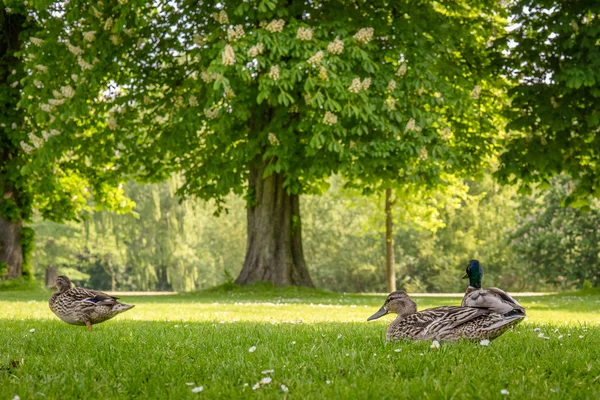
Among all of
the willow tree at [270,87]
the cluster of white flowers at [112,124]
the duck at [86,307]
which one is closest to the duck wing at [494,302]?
the duck at [86,307]

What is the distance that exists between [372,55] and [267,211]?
7.45m

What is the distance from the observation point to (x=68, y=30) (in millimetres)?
23031

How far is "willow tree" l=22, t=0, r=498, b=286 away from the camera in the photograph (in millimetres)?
16438

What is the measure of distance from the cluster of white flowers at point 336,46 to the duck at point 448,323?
10.4 m

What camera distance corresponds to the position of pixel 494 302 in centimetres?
616

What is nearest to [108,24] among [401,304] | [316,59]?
[316,59]

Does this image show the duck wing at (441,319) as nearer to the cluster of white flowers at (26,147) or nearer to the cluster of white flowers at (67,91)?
the cluster of white flowers at (67,91)

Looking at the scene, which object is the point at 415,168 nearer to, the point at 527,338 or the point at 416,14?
the point at 416,14

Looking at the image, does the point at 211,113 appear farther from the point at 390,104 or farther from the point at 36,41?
the point at 36,41

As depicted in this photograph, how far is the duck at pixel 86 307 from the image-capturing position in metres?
8.00

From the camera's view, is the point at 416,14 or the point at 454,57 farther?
the point at 454,57

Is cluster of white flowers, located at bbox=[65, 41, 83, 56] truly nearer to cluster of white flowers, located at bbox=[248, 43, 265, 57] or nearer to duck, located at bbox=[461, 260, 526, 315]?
cluster of white flowers, located at bbox=[248, 43, 265, 57]

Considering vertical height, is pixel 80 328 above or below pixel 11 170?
below

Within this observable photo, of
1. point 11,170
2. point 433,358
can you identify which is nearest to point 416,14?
point 11,170
